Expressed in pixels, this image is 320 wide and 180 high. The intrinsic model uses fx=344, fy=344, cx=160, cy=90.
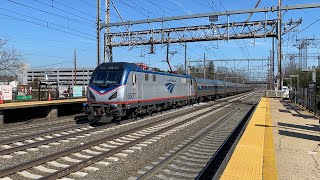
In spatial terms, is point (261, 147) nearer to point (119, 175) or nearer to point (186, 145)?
point (186, 145)

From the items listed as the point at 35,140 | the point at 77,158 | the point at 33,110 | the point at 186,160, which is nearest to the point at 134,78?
the point at 35,140

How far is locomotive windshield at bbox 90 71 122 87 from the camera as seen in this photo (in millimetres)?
16453

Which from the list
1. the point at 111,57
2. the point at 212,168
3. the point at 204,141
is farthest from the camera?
the point at 111,57

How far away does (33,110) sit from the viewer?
838 inches

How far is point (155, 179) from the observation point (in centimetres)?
712

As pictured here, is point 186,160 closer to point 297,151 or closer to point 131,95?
point 297,151

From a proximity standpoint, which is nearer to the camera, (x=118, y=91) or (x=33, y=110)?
(x=118, y=91)

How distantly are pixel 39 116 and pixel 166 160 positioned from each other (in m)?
14.9

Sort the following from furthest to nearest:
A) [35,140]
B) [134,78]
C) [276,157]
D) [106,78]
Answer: [134,78] → [106,78] → [35,140] → [276,157]

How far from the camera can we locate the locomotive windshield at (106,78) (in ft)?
54.0

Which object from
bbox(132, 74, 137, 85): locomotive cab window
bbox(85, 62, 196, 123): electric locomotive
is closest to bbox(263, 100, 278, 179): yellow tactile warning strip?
bbox(85, 62, 196, 123): electric locomotive

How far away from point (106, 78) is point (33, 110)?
7.18 m

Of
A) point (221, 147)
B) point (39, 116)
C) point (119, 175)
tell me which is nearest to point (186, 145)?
point (221, 147)

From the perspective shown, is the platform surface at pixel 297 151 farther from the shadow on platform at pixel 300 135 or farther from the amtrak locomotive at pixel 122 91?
the amtrak locomotive at pixel 122 91
